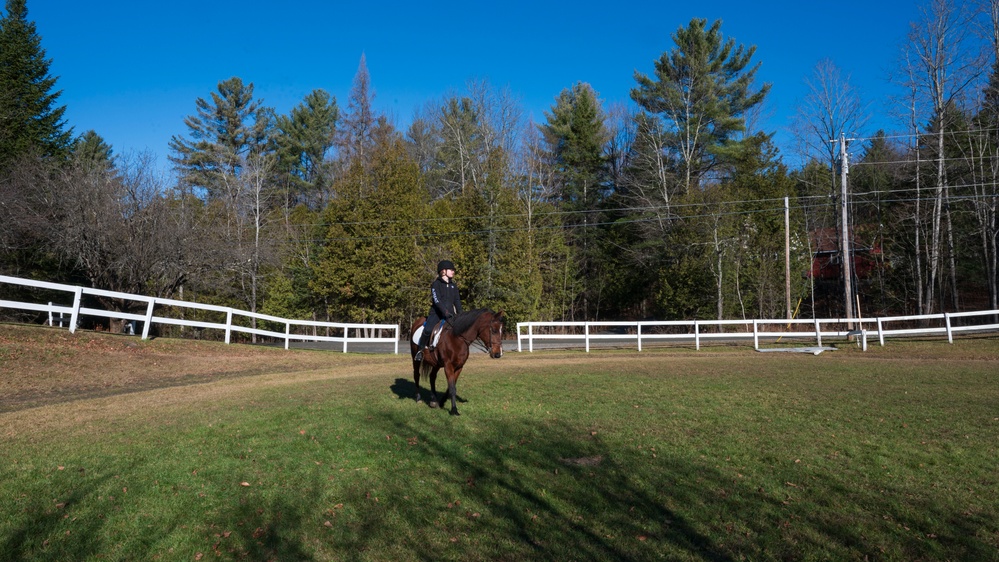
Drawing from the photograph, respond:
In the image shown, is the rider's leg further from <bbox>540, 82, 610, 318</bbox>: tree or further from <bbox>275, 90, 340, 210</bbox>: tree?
<bbox>275, 90, 340, 210</bbox>: tree

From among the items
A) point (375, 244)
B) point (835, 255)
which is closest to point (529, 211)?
point (375, 244)

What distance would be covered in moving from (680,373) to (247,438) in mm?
11199

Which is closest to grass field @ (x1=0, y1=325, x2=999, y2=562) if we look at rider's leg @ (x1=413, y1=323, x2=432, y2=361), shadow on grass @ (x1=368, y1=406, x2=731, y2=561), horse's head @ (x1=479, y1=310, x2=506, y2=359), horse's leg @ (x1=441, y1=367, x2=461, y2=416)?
shadow on grass @ (x1=368, y1=406, x2=731, y2=561)

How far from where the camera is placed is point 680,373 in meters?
16.1

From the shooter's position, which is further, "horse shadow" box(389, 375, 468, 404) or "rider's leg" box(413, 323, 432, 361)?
"horse shadow" box(389, 375, 468, 404)

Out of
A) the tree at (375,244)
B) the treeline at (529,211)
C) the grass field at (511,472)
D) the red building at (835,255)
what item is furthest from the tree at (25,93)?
the red building at (835,255)

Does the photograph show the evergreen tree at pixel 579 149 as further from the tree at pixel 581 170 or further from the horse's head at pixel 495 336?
the horse's head at pixel 495 336

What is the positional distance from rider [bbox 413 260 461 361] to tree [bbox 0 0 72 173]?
31547 mm

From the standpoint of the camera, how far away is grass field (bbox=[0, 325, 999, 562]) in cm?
534

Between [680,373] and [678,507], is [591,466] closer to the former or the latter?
[678,507]

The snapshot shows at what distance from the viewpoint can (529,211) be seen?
39.3 metres

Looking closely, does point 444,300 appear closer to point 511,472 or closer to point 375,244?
point 511,472

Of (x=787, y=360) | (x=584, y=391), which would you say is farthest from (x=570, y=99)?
(x=584, y=391)

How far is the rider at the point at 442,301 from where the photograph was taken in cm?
1108
